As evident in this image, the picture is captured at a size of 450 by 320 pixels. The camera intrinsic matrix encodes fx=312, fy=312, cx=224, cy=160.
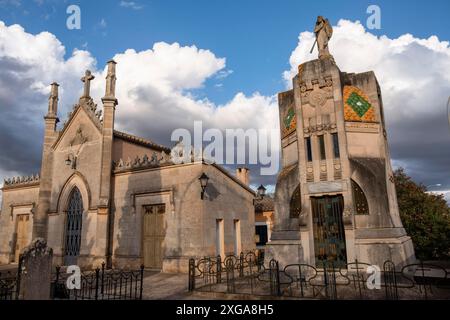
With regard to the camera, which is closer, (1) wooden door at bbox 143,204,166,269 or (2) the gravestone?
(2) the gravestone

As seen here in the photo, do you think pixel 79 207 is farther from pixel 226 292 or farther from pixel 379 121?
pixel 379 121

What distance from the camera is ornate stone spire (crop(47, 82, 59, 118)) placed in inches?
854

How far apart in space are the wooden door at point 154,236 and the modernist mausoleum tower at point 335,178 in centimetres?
668

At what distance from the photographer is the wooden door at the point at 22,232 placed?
22297 millimetres

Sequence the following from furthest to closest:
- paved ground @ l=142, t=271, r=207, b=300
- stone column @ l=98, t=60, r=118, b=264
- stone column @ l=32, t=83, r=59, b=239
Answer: stone column @ l=32, t=83, r=59, b=239
stone column @ l=98, t=60, r=118, b=264
paved ground @ l=142, t=271, r=207, b=300

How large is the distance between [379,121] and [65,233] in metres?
18.2

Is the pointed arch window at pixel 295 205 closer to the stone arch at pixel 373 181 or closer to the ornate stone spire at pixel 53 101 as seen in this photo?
the stone arch at pixel 373 181

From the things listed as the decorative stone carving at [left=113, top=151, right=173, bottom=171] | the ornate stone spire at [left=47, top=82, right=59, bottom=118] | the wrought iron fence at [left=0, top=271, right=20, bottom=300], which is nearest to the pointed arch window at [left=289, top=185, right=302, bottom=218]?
the decorative stone carving at [left=113, top=151, right=173, bottom=171]

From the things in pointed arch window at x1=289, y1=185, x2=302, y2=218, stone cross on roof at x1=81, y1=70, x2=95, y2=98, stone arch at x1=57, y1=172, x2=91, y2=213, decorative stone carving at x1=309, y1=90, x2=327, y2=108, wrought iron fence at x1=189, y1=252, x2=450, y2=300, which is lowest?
wrought iron fence at x1=189, y1=252, x2=450, y2=300

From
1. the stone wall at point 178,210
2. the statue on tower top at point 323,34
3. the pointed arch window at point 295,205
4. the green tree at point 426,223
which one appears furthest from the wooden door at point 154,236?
the green tree at point 426,223

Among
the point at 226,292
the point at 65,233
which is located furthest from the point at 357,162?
the point at 65,233

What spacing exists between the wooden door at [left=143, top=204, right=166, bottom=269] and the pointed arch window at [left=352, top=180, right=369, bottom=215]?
9428 mm

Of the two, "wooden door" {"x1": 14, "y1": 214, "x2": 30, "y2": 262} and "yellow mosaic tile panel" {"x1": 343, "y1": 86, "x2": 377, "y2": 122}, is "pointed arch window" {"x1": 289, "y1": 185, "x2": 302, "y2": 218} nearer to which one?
"yellow mosaic tile panel" {"x1": 343, "y1": 86, "x2": 377, "y2": 122}

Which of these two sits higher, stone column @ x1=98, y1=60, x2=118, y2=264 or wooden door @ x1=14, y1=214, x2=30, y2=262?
stone column @ x1=98, y1=60, x2=118, y2=264
